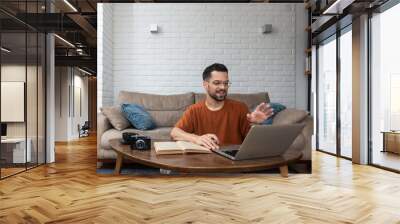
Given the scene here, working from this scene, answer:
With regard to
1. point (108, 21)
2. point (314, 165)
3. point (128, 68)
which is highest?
point (108, 21)

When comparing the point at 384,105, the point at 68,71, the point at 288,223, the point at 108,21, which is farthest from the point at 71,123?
the point at 288,223

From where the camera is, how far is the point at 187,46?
3670 mm

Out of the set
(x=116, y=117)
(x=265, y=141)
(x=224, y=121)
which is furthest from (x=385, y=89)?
(x=265, y=141)

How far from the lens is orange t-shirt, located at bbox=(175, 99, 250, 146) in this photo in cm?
137

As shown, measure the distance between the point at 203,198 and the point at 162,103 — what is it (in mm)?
1155

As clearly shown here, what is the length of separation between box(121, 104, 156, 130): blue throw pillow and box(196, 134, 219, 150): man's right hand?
272 centimetres

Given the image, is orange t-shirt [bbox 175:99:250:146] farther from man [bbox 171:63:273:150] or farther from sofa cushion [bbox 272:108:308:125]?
sofa cushion [bbox 272:108:308:125]

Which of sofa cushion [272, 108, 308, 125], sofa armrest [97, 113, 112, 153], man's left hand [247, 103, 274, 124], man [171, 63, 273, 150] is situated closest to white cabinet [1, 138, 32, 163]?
sofa armrest [97, 113, 112, 153]

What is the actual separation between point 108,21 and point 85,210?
1938 mm

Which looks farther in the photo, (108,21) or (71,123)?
(71,123)

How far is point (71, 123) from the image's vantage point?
35.7 feet

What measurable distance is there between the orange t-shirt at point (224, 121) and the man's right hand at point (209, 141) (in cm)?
18

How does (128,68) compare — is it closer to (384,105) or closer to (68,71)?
(384,105)

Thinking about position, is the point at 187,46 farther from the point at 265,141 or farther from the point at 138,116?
the point at 265,141
